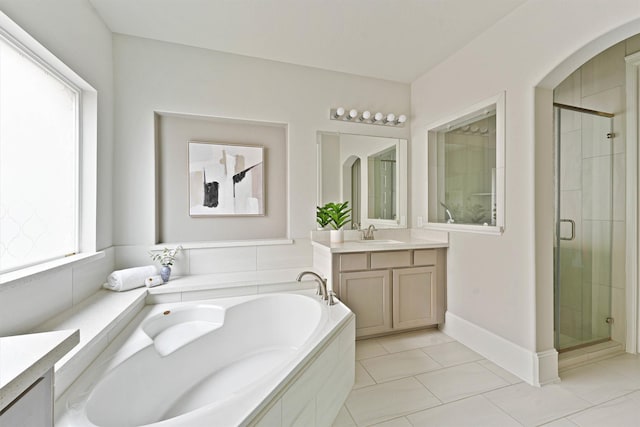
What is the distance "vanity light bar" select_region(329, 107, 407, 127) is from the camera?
2869 millimetres

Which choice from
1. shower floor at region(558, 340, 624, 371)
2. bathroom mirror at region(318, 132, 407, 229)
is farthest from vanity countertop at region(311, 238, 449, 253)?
shower floor at region(558, 340, 624, 371)

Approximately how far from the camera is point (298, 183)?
2.77m

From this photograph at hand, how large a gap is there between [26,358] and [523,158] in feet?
8.20

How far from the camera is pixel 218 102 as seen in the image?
254 cm

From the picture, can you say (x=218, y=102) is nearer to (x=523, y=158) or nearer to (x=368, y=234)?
(x=368, y=234)

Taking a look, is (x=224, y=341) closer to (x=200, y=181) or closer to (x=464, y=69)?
(x=200, y=181)

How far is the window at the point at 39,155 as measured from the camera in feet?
4.36

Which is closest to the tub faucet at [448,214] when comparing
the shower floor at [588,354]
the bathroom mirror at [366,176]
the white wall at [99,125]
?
the bathroom mirror at [366,176]

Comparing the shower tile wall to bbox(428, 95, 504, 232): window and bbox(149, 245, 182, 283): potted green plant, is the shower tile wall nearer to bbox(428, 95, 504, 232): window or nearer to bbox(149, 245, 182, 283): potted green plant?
bbox(428, 95, 504, 232): window

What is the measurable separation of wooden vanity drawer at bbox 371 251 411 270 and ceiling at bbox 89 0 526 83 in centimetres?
181

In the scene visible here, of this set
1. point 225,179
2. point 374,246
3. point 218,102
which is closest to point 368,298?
point 374,246

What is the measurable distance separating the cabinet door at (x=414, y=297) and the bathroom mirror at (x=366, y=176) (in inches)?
25.8

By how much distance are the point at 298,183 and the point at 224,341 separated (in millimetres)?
1500

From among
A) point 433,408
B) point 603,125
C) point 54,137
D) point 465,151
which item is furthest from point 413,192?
point 54,137
